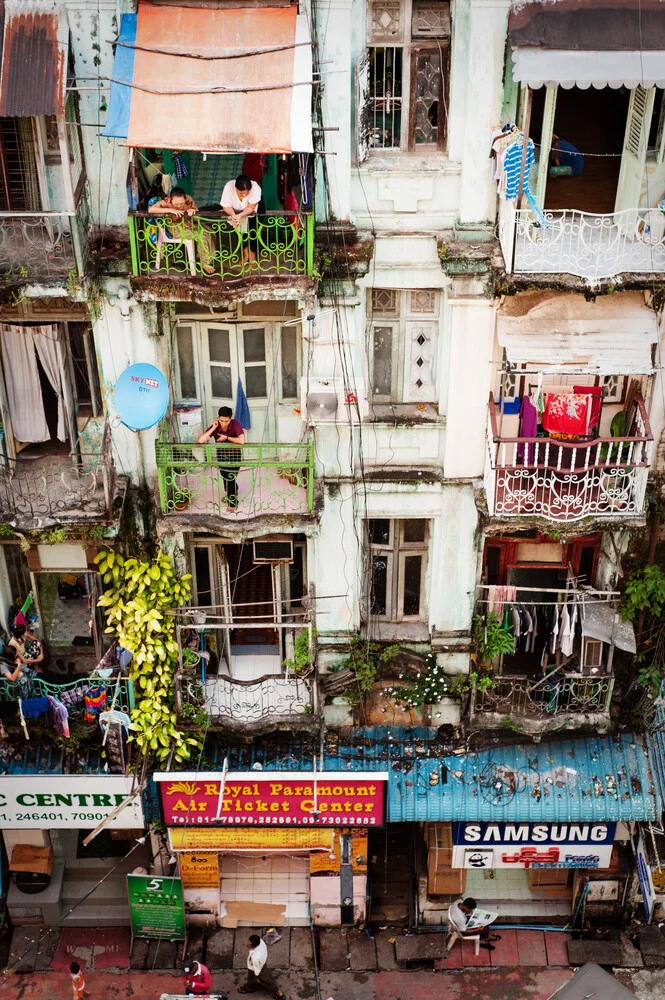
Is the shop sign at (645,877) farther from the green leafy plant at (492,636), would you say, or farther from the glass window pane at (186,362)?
the glass window pane at (186,362)

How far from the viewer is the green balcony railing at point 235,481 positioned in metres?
16.5

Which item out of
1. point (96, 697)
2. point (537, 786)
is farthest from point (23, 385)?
point (537, 786)

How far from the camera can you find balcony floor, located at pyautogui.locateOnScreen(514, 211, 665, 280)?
15.2 meters

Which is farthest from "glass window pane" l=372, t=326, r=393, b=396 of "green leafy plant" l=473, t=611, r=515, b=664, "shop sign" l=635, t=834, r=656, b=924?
"shop sign" l=635, t=834, r=656, b=924

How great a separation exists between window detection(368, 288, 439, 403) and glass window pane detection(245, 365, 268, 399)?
66.5 inches

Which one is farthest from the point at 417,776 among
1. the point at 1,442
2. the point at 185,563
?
the point at 1,442

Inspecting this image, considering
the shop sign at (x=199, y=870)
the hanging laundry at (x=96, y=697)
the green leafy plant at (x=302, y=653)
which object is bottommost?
the shop sign at (x=199, y=870)

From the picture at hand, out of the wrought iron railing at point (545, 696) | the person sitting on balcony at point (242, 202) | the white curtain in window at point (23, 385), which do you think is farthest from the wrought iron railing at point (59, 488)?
the wrought iron railing at point (545, 696)

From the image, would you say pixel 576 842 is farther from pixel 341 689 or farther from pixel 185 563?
pixel 185 563

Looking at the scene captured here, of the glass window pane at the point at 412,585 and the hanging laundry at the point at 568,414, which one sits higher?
the hanging laundry at the point at 568,414

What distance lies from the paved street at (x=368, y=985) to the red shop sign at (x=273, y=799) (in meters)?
2.99

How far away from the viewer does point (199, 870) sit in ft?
65.0

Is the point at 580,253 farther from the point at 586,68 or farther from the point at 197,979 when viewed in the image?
the point at 197,979

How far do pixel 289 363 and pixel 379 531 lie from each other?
3177 millimetres
